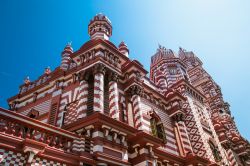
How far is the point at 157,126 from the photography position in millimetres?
17953

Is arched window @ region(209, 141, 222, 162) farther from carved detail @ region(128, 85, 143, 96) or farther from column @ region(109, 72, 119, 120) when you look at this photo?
column @ region(109, 72, 119, 120)

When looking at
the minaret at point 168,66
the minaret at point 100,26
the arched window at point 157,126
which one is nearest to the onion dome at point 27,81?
the minaret at point 100,26

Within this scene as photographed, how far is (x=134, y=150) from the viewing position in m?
13.0

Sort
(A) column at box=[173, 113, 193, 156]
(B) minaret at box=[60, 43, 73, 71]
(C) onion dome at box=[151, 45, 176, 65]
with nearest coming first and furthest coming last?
(A) column at box=[173, 113, 193, 156] < (B) minaret at box=[60, 43, 73, 71] < (C) onion dome at box=[151, 45, 176, 65]

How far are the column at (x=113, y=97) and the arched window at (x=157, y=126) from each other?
14.0 ft

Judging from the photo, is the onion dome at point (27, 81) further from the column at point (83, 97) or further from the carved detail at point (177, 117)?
the carved detail at point (177, 117)

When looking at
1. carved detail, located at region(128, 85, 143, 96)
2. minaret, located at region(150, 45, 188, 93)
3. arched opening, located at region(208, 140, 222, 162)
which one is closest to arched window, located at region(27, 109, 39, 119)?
carved detail, located at region(128, 85, 143, 96)

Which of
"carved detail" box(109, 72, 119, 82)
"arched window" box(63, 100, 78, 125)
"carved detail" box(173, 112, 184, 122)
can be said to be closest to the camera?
"arched window" box(63, 100, 78, 125)

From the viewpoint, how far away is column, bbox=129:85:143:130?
14.9m

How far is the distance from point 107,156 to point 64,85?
25.9 feet

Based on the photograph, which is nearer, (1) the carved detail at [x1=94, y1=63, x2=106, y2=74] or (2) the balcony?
(2) the balcony

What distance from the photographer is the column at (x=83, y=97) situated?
13.4m

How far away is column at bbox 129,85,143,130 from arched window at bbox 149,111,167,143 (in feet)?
7.82

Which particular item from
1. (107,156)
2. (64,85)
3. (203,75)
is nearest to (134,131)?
(107,156)
